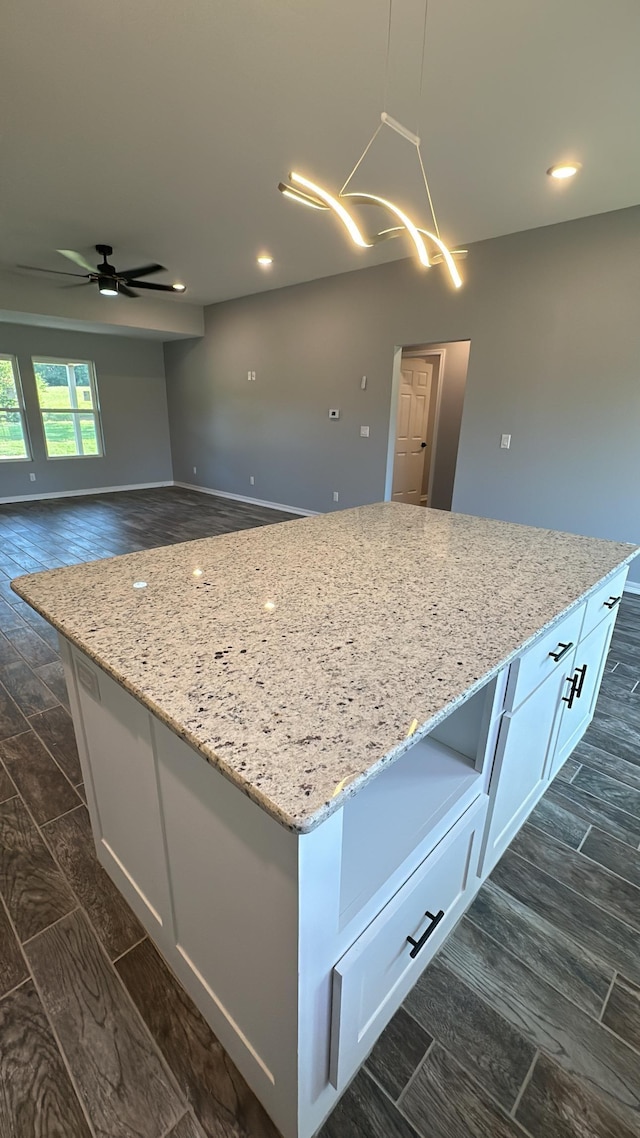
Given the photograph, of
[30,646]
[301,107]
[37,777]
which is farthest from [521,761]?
[301,107]

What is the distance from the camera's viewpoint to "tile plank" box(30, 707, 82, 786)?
6.27 ft

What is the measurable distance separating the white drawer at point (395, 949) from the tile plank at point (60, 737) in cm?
137

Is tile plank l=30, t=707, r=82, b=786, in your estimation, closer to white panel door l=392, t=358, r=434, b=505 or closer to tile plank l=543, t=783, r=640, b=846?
tile plank l=543, t=783, r=640, b=846

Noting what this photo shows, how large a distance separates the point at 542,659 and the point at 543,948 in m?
0.78

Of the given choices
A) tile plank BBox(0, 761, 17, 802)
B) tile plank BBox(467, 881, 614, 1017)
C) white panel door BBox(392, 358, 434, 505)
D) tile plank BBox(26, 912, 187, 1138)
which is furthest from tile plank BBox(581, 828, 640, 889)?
Answer: white panel door BBox(392, 358, 434, 505)

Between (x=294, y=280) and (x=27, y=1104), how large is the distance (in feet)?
20.6

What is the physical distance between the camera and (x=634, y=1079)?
3.32 ft

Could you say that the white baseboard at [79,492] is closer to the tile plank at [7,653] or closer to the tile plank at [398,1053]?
the tile plank at [7,653]

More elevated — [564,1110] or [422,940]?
[422,940]

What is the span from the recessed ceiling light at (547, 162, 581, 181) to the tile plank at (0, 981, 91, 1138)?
4336mm

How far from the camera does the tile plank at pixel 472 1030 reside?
1.01m

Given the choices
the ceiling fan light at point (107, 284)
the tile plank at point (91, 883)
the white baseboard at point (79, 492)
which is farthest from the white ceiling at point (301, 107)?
the white baseboard at point (79, 492)

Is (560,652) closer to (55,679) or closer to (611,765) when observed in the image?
(611,765)

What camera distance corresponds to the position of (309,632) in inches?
39.4
